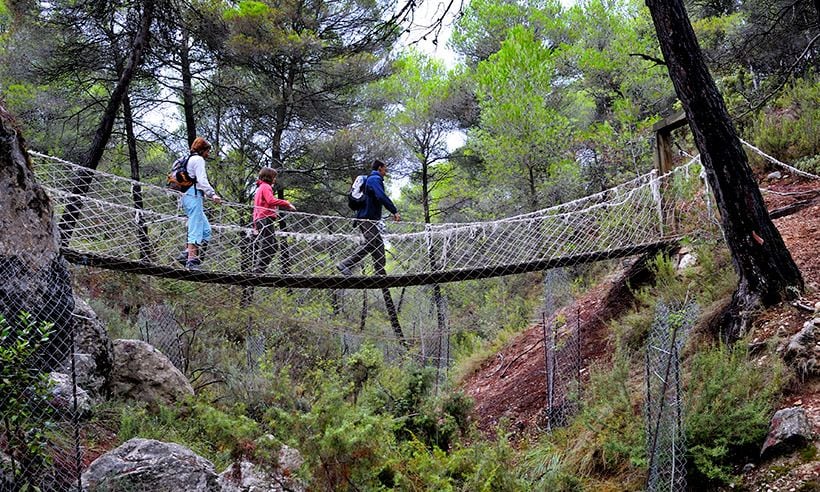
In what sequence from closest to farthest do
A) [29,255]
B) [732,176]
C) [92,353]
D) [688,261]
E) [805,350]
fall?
[29,255]
[805,350]
[732,176]
[92,353]
[688,261]

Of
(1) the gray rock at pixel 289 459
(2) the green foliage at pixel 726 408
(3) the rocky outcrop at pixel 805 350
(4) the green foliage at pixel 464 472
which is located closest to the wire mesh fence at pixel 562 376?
(2) the green foliage at pixel 726 408

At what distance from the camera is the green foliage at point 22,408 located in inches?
67.1

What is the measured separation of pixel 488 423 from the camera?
3.64 meters

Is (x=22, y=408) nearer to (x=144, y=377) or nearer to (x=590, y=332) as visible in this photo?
(x=144, y=377)

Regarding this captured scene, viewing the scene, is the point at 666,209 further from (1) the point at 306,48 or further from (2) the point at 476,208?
(2) the point at 476,208

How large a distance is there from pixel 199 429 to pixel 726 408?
2.32m

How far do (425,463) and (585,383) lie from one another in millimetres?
1422

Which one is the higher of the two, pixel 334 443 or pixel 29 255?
pixel 29 255

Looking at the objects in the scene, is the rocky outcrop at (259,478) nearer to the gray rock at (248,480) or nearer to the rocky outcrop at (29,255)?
the gray rock at (248,480)

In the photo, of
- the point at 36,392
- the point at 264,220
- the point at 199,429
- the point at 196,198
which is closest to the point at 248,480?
the point at 36,392

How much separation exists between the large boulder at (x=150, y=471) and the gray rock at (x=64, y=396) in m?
0.22

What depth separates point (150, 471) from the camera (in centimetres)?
191

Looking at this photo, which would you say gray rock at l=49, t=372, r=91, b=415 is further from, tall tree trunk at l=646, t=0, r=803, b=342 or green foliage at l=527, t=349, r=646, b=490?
Answer: tall tree trunk at l=646, t=0, r=803, b=342

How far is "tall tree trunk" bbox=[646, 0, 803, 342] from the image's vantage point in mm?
2789
